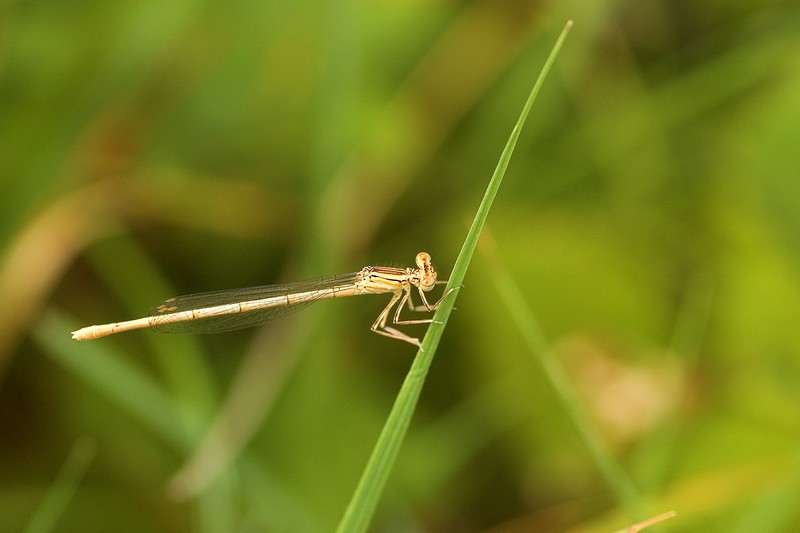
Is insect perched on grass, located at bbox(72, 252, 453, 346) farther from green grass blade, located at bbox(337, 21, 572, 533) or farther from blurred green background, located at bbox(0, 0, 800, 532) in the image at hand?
green grass blade, located at bbox(337, 21, 572, 533)

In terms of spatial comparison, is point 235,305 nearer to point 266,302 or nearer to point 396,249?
point 266,302

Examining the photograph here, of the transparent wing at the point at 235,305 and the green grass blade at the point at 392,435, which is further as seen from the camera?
the transparent wing at the point at 235,305

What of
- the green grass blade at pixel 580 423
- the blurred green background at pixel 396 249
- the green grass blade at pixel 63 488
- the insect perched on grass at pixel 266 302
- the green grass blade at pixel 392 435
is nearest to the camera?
the green grass blade at pixel 392 435

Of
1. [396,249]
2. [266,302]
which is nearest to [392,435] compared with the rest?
[266,302]

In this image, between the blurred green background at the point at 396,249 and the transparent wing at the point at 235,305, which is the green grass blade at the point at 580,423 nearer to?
the blurred green background at the point at 396,249

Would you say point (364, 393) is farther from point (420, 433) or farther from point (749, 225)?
point (749, 225)

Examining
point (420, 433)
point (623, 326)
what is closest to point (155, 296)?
point (420, 433)

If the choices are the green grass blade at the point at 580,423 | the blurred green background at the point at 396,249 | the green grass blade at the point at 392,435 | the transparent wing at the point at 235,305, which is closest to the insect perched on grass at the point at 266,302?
the transparent wing at the point at 235,305
